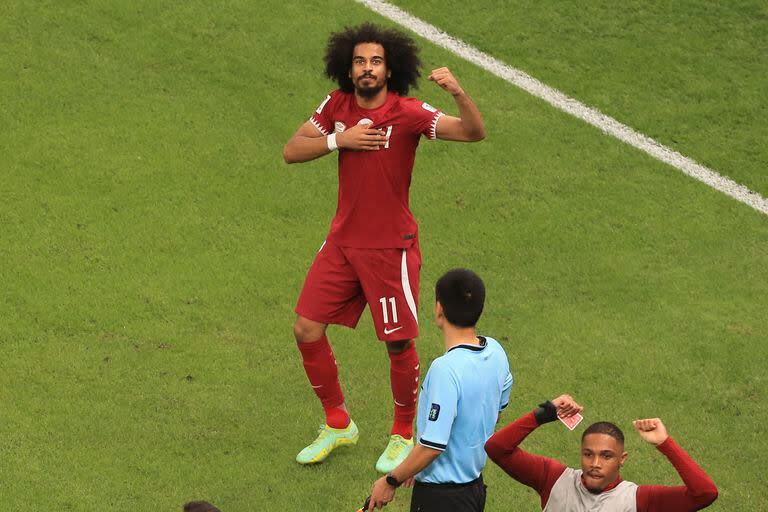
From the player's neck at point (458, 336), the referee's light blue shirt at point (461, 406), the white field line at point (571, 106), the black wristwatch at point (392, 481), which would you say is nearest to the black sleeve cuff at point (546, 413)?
the referee's light blue shirt at point (461, 406)

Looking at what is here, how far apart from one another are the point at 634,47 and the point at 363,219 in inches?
219

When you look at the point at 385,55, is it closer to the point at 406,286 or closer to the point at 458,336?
the point at 406,286

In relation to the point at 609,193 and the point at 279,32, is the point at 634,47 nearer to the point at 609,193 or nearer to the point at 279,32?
the point at 609,193

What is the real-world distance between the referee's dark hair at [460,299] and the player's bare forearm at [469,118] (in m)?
1.41

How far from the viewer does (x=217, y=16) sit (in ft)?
38.5

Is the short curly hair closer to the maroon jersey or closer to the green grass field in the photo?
the maroon jersey

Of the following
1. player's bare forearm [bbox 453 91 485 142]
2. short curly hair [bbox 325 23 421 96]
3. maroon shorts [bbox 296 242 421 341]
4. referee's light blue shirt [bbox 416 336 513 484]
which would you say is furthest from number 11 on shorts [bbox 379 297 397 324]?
referee's light blue shirt [bbox 416 336 513 484]

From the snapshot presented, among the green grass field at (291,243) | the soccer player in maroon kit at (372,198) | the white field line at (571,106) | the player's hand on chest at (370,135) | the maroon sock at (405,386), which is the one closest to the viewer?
the player's hand on chest at (370,135)

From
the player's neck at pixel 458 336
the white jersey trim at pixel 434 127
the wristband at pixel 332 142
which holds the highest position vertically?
the white jersey trim at pixel 434 127

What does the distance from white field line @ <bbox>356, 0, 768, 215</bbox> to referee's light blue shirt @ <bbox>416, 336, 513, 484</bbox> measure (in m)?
5.33

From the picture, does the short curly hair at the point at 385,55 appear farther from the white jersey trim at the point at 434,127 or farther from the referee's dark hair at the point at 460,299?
the referee's dark hair at the point at 460,299

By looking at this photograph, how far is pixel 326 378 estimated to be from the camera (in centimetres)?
760

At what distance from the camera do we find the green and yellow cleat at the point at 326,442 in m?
7.58

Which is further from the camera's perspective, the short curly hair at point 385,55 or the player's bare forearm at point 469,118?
the short curly hair at point 385,55
